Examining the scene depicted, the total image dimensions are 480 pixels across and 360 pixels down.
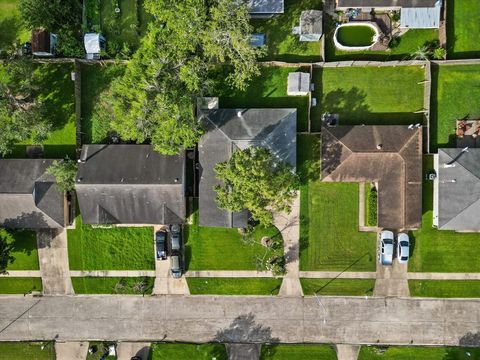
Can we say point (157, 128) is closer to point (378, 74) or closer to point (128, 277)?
point (128, 277)

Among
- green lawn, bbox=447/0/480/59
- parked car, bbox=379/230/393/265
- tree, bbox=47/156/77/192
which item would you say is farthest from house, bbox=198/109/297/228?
green lawn, bbox=447/0/480/59

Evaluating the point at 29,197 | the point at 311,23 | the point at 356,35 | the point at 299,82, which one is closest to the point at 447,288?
the point at 299,82

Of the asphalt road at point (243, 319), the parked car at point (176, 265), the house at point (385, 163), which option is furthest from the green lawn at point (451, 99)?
the parked car at point (176, 265)

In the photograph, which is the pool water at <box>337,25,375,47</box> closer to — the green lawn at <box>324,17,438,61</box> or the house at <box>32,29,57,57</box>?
the green lawn at <box>324,17,438,61</box>

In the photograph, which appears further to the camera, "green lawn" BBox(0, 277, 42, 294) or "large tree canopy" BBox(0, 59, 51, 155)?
"green lawn" BBox(0, 277, 42, 294)

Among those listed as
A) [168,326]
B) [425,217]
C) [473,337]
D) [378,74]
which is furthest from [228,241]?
[473,337]

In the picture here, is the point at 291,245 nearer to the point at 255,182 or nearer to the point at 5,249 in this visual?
the point at 255,182

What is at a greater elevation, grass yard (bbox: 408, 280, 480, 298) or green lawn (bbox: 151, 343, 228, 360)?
grass yard (bbox: 408, 280, 480, 298)
